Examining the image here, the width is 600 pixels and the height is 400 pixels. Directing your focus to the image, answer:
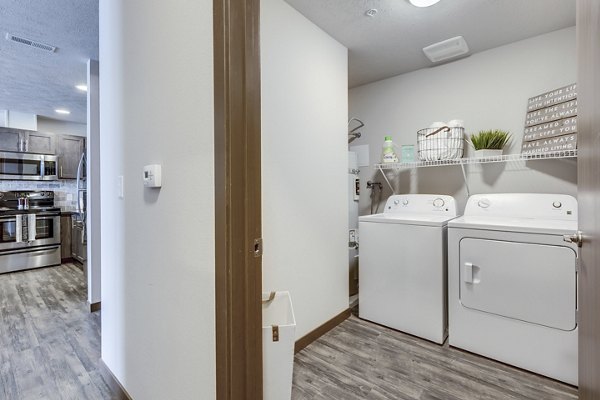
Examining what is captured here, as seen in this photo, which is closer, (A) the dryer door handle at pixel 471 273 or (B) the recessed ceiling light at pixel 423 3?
(B) the recessed ceiling light at pixel 423 3

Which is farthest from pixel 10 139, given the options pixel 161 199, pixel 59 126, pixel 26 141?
pixel 161 199

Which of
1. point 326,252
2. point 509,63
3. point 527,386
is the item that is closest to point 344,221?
point 326,252

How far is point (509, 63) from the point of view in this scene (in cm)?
229

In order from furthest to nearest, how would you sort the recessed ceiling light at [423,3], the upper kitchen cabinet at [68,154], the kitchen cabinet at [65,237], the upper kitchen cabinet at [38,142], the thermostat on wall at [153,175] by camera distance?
the upper kitchen cabinet at [68,154], the kitchen cabinet at [65,237], the upper kitchen cabinet at [38,142], the recessed ceiling light at [423,3], the thermostat on wall at [153,175]

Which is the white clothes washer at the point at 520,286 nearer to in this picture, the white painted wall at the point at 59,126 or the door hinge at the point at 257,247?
the door hinge at the point at 257,247

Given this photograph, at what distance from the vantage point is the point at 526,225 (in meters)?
1.75

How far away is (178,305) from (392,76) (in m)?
2.85

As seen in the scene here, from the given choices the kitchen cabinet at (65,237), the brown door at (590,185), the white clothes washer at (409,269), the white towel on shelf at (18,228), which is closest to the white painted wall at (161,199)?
the brown door at (590,185)

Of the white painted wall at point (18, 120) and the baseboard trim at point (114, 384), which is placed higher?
the white painted wall at point (18, 120)

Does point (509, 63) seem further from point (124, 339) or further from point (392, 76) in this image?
point (124, 339)

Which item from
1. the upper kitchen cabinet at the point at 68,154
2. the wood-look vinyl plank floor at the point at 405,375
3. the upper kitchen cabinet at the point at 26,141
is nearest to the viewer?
the wood-look vinyl plank floor at the point at 405,375

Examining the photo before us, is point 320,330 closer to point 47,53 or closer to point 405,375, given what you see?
point 405,375

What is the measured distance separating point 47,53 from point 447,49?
134 inches

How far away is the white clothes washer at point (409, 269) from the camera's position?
204 centimetres
